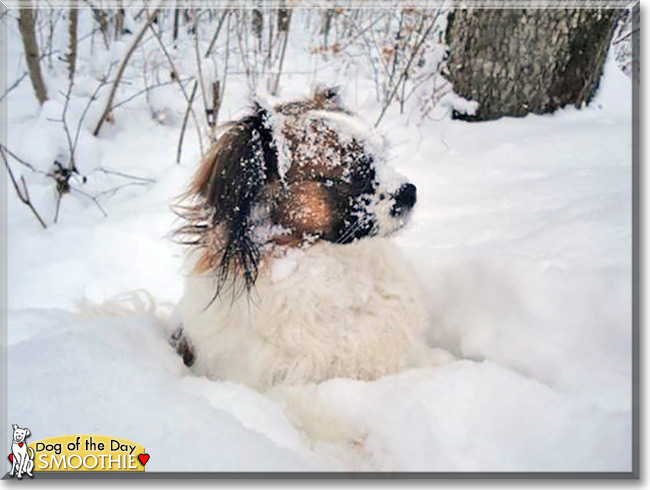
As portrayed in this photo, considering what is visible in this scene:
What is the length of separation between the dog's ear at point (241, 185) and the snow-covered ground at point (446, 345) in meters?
0.43

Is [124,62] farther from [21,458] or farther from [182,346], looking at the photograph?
[21,458]

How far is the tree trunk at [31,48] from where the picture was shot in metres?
4.18

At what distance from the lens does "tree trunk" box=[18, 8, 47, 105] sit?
418 centimetres

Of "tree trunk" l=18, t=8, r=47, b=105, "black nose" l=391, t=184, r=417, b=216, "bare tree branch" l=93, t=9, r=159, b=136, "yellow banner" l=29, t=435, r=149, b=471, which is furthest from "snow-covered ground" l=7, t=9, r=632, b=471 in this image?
"tree trunk" l=18, t=8, r=47, b=105

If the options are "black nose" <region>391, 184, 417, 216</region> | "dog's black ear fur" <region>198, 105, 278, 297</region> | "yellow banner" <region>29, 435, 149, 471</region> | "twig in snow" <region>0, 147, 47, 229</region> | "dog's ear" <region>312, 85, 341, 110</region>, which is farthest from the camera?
"twig in snow" <region>0, 147, 47, 229</region>

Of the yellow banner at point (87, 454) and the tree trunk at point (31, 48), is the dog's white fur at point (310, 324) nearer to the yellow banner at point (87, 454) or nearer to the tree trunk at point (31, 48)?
the yellow banner at point (87, 454)

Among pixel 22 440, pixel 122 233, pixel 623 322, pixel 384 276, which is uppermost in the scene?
pixel 623 322

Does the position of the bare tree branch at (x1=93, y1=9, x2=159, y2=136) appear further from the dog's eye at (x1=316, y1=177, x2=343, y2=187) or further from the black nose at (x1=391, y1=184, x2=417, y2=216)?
the black nose at (x1=391, y1=184, x2=417, y2=216)

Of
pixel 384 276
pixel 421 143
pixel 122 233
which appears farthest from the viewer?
pixel 421 143

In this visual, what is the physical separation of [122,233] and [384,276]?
2.14 m

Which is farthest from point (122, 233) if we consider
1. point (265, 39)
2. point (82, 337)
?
point (265, 39)

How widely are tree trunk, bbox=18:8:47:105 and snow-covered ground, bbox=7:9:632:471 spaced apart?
1.53m

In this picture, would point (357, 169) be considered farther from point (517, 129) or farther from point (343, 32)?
point (343, 32)

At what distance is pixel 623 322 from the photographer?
5.78 feet
